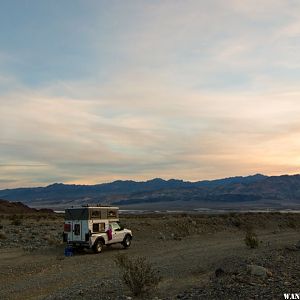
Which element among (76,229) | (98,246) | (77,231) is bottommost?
(98,246)

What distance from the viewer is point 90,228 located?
27141 millimetres

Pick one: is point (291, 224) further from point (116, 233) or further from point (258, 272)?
point (258, 272)

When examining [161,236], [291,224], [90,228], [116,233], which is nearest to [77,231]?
[90,228]

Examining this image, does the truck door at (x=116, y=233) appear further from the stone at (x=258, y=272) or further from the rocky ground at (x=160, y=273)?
the stone at (x=258, y=272)

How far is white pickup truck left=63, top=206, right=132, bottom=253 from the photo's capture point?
27.1 metres

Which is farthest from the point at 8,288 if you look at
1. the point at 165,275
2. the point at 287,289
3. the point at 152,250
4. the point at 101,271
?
the point at 152,250

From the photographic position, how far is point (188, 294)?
39.6 ft

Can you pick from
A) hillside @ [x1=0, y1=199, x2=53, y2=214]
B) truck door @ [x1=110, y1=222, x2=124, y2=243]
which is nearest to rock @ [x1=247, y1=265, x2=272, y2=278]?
truck door @ [x1=110, y1=222, x2=124, y2=243]

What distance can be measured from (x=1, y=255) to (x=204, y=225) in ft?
87.2

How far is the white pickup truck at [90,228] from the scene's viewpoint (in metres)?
27.1

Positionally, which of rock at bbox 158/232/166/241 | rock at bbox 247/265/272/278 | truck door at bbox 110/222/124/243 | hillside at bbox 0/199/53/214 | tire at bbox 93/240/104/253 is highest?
hillside at bbox 0/199/53/214

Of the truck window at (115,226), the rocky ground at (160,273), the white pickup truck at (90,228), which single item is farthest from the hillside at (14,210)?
the white pickup truck at (90,228)

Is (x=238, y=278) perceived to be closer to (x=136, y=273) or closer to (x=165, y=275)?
(x=136, y=273)

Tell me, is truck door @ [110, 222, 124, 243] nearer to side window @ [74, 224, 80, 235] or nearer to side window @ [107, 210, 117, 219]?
side window @ [107, 210, 117, 219]
